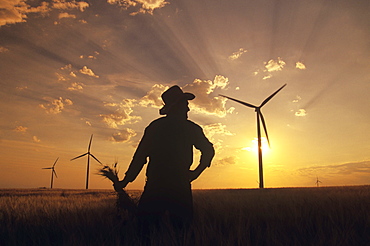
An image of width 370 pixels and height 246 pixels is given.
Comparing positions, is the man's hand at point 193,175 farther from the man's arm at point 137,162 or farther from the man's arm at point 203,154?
the man's arm at point 137,162

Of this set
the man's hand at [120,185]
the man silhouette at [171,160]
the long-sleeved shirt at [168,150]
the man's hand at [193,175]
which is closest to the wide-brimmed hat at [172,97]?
the man silhouette at [171,160]

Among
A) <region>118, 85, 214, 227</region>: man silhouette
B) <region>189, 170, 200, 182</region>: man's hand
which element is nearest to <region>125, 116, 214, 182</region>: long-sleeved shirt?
<region>118, 85, 214, 227</region>: man silhouette

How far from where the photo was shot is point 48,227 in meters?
5.35

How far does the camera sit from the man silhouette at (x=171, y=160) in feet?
17.4

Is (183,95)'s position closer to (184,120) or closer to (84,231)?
(184,120)

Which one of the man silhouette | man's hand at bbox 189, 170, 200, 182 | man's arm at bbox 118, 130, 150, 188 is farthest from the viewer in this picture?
man's hand at bbox 189, 170, 200, 182

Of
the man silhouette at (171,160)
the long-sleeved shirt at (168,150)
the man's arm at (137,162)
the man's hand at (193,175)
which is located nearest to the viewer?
the man silhouette at (171,160)

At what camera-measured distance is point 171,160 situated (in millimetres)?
5414

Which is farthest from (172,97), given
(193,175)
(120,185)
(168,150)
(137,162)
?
(120,185)

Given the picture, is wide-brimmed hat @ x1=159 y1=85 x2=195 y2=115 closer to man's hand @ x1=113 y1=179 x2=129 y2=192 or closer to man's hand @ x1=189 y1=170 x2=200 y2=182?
man's hand @ x1=189 y1=170 x2=200 y2=182

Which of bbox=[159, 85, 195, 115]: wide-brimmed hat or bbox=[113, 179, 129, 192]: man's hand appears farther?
bbox=[159, 85, 195, 115]: wide-brimmed hat

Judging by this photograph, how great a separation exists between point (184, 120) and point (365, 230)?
11.6 feet

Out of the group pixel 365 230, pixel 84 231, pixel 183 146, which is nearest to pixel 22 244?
pixel 84 231

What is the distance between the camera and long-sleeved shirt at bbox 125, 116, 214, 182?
17.7 ft
